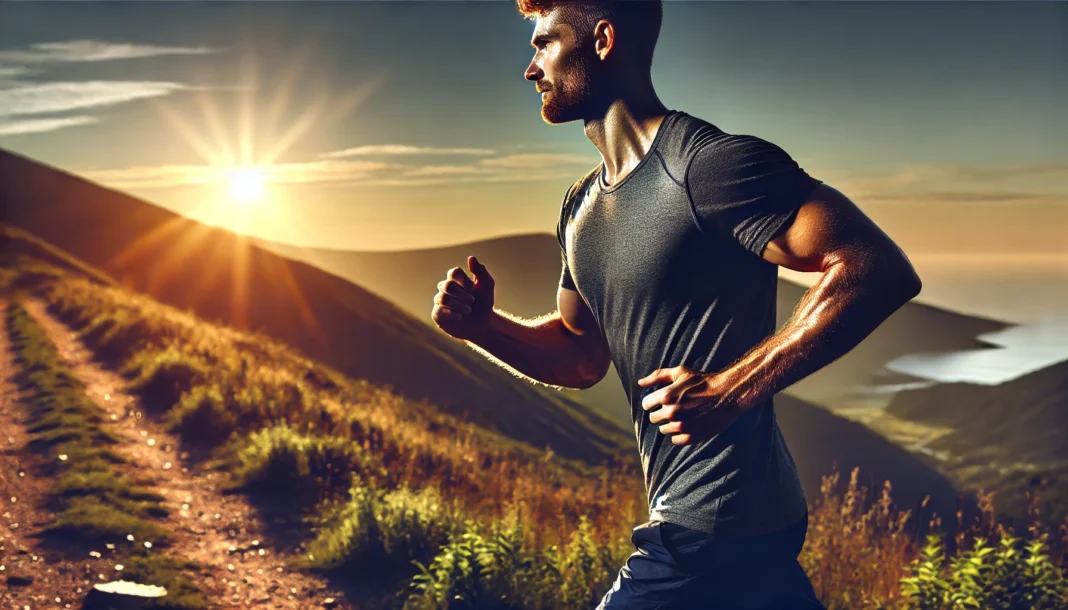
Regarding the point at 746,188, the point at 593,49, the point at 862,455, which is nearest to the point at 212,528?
the point at 593,49

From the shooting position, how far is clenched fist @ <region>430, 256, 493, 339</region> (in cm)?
331

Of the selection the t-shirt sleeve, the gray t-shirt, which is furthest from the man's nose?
the t-shirt sleeve

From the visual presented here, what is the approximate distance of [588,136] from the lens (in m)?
3.03

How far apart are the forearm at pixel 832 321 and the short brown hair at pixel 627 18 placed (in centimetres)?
94

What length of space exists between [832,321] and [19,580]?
7.92 meters

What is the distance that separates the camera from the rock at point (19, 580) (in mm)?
8094

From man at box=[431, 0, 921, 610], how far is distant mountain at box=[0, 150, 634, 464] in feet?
46.4

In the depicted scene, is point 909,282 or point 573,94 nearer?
point 909,282

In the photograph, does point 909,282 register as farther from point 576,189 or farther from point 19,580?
point 19,580

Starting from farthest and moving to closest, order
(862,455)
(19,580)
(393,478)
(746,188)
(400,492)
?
(862,455), (393,478), (400,492), (19,580), (746,188)

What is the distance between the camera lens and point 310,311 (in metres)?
22.5

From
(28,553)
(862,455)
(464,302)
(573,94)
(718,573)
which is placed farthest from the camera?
(862,455)

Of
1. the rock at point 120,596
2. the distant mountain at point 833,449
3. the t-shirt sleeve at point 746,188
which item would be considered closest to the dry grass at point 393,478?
the rock at point 120,596

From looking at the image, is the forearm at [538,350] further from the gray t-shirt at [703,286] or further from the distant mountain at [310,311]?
the distant mountain at [310,311]
